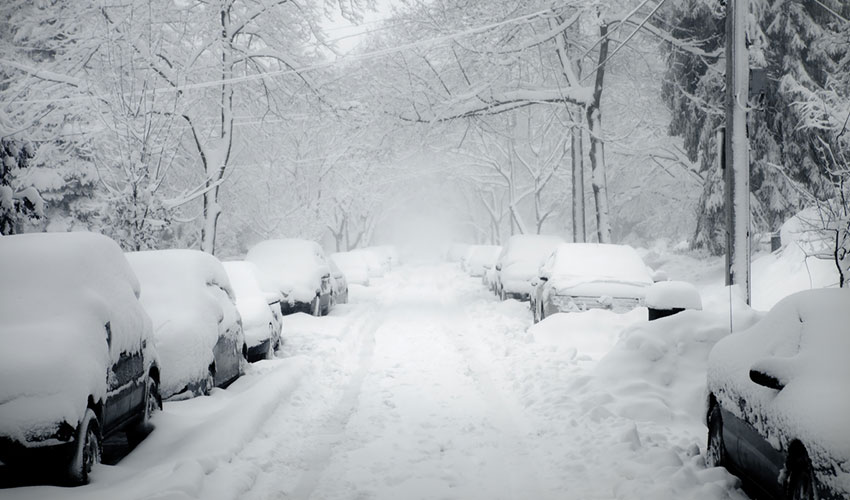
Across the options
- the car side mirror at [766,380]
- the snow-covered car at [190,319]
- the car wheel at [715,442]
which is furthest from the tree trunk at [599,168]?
the car side mirror at [766,380]

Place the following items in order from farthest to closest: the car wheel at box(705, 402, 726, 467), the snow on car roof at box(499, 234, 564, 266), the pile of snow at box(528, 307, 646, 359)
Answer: the snow on car roof at box(499, 234, 564, 266) < the pile of snow at box(528, 307, 646, 359) < the car wheel at box(705, 402, 726, 467)

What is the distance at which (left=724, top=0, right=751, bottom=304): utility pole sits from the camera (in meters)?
11.2

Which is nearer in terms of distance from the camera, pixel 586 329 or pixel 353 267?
pixel 586 329

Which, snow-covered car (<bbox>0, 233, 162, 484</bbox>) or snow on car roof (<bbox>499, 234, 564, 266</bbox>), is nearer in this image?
snow-covered car (<bbox>0, 233, 162, 484</bbox>)

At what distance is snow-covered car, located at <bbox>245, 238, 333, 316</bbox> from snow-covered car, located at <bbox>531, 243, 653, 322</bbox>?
19.2 feet

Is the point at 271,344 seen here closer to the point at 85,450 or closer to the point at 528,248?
the point at 85,450

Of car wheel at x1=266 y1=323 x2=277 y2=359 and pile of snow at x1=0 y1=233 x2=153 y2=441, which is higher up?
pile of snow at x1=0 y1=233 x2=153 y2=441

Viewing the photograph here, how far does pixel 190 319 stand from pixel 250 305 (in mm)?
3575

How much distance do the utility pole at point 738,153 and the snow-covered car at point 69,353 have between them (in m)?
8.82

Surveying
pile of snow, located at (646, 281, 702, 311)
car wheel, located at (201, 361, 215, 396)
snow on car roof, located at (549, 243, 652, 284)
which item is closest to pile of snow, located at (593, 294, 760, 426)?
pile of snow, located at (646, 281, 702, 311)

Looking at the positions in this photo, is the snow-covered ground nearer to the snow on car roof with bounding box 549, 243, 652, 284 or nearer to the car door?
the car door

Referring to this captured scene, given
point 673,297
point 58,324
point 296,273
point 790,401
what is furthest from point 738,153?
point 296,273

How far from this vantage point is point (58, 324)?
5.64 m

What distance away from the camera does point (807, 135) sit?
19453mm
